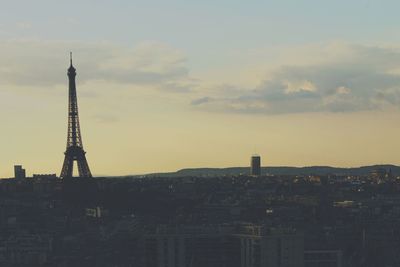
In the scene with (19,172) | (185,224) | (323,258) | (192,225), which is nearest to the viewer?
(323,258)

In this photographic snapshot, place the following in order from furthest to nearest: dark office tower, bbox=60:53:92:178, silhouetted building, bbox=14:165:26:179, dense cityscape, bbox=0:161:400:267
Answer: silhouetted building, bbox=14:165:26:179 → dark office tower, bbox=60:53:92:178 → dense cityscape, bbox=0:161:400:267

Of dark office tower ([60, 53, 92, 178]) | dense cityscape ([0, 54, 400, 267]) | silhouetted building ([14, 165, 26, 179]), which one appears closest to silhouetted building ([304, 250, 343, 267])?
dense cityscape ([0, 54, 400, 267])

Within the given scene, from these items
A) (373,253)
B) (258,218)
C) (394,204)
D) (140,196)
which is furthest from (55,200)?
(373,253)

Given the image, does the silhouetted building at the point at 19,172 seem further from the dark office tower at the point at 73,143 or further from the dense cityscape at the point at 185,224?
the dark office tower at the point at 73,143

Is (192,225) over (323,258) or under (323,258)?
over

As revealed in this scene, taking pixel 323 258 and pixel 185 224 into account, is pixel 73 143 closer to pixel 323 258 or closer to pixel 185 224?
pixel 185 224

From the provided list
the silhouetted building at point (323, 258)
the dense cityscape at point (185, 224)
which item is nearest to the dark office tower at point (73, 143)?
the dense cityscape at point (185, 224)

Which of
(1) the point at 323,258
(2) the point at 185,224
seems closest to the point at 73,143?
(2) the point at 185,224

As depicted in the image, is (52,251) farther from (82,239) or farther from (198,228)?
(198,228)

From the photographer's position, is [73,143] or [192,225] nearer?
[192,225]

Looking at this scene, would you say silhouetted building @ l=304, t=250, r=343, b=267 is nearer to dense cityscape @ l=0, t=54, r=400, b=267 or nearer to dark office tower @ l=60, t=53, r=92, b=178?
dense cityscape @ l=0, t=54, r=400, b=267
